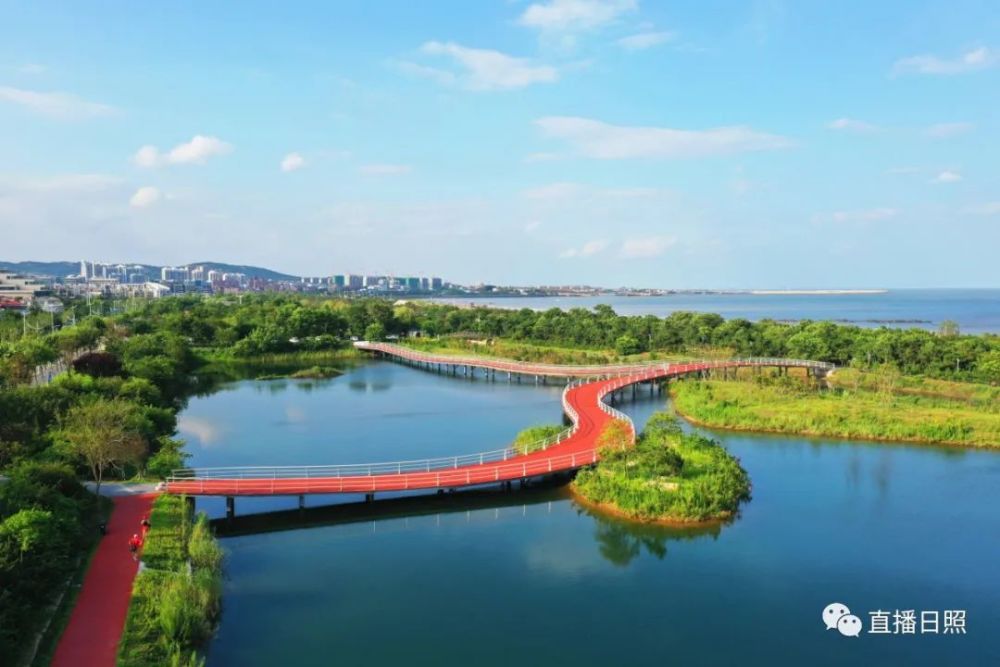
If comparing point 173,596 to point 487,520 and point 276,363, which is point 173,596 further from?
point 276,363

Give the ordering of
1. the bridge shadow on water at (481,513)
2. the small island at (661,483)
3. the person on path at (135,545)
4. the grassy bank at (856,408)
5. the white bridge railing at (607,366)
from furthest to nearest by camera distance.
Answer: the white bridge railing at (607,366), the grassy bank at (856,408), the small island at (661,483), the bridge shadow on water at (481,513), the person on path at (135,545)

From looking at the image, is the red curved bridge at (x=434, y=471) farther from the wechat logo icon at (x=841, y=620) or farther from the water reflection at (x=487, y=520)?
the wechat logo icon at (x=841, y=620)

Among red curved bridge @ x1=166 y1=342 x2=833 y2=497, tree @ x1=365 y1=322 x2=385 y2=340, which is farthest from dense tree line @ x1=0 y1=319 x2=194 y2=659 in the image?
tree @ x1=365 y1=322 x2=385 y2=340

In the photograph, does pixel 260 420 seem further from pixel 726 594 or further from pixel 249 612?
pixel 726 594

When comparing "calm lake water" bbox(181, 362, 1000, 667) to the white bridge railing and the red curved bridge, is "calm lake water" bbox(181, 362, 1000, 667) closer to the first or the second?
the red curved bridge

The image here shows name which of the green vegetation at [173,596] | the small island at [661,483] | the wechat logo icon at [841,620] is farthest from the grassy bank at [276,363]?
the wechat logo icon at [841,620]

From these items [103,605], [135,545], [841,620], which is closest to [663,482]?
[841,620]
